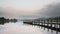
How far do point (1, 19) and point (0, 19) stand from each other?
178cm

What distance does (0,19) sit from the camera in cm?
17262

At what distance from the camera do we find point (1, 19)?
174125 millimetres
